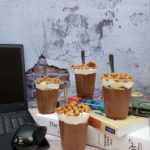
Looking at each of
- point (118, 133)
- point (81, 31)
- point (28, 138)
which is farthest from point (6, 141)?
point (81, 31)

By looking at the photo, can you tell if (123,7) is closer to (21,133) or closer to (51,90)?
(51,90)

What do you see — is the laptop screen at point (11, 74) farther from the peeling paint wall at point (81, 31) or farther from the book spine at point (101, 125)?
the book spine at point (101, 125)

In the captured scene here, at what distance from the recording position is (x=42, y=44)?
3.63ft

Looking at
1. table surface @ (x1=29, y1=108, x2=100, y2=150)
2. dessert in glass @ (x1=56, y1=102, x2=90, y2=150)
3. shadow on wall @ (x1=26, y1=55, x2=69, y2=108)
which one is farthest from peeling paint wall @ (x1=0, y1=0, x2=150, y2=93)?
dessert in glass @ (x1=56, y1=102, x2=90, y2=150)

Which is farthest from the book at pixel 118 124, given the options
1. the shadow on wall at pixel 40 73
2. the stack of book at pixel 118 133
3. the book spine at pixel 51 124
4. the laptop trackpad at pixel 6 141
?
the shadow on wall at pixel 40 73

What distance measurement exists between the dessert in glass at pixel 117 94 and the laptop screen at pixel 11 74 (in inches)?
15.0

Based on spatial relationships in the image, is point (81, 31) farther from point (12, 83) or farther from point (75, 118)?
point (75, 118)

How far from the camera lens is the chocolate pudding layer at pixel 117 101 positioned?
2.53 ft

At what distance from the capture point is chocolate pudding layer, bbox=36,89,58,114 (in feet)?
3.02

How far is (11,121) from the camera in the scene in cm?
95

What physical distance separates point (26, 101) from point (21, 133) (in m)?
0.34

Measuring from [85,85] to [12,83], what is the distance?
27cm

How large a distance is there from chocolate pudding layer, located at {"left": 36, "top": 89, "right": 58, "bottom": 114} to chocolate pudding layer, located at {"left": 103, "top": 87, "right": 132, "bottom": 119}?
20 cm

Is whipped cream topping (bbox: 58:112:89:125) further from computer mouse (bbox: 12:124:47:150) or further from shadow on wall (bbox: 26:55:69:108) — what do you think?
shadow on wall (bbox: 26:55:69:108)
